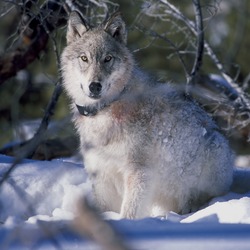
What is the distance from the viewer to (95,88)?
18.9 feet

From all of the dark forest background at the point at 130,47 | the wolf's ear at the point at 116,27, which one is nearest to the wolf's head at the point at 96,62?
the wolf's ear at the point at 116,27

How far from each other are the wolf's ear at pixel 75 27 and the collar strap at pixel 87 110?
0.72 meters

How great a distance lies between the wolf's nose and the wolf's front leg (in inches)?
31.2

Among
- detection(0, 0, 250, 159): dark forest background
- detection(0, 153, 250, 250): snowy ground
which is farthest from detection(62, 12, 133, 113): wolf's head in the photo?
detection(0, 0, 250, 159): dark forest background

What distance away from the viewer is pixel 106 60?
5.98 meters

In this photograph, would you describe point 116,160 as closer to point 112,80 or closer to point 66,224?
point 112,80

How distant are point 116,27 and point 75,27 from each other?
42 cm

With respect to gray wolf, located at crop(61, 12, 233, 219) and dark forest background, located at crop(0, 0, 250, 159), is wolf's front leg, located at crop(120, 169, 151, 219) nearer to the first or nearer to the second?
gray wolf, located at crop(61, 12, 233, 219)

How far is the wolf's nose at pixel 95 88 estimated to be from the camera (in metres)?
5.75

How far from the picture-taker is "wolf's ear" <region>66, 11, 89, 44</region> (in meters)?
6.26

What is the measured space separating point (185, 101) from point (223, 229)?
115 inches

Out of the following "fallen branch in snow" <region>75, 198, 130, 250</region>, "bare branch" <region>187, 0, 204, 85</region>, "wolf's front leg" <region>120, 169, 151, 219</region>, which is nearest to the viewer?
"fallen branch in snow" <region>75, 198, 130, 250</region>

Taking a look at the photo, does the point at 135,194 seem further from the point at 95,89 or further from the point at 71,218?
the point at 95,89

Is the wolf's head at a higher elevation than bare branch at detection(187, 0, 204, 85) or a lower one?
higher
